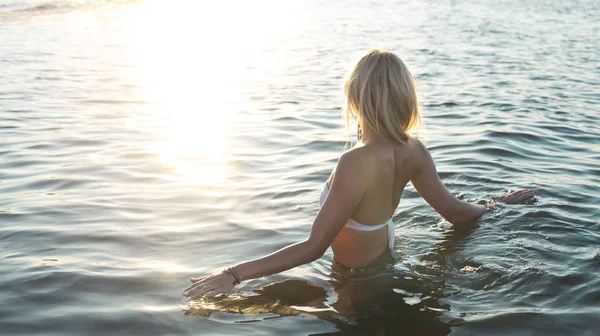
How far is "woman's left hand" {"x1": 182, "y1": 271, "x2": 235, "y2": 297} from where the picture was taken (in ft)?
13.6

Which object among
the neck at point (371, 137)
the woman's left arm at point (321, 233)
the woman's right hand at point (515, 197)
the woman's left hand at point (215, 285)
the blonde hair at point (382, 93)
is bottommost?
the woman's right hand at point (515, 197)

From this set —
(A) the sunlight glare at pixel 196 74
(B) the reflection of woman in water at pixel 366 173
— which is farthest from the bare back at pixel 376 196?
(A) the sunlight glare at pixel 196 74

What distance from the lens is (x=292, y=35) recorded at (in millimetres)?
20219

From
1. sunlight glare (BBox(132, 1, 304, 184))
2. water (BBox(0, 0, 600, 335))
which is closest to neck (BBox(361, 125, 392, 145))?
water (BBox(0, 0, 600, 335))

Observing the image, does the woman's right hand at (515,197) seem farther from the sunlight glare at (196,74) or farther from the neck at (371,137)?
the sunlight glare at (196,74)

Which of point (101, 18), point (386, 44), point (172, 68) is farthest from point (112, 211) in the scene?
point (101, 18)

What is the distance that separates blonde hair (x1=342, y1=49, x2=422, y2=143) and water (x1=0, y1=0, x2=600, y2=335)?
1.19 metres

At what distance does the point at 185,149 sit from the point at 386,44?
412 inches

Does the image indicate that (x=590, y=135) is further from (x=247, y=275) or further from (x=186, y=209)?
(x=247, y=275)

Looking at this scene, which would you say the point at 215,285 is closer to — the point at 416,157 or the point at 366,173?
the point at 366,173

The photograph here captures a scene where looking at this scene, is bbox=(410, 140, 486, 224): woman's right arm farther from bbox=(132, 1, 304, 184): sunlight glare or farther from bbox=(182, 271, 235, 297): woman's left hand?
bbox=(132, 1, 304, 184): sunlight glare

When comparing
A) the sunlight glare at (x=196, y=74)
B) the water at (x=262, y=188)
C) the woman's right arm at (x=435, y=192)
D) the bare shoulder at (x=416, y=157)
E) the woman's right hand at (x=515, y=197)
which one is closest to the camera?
the water at (x=262, y=188)

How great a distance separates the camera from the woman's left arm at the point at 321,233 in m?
4.07

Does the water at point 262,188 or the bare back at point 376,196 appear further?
the water at point 262,188
